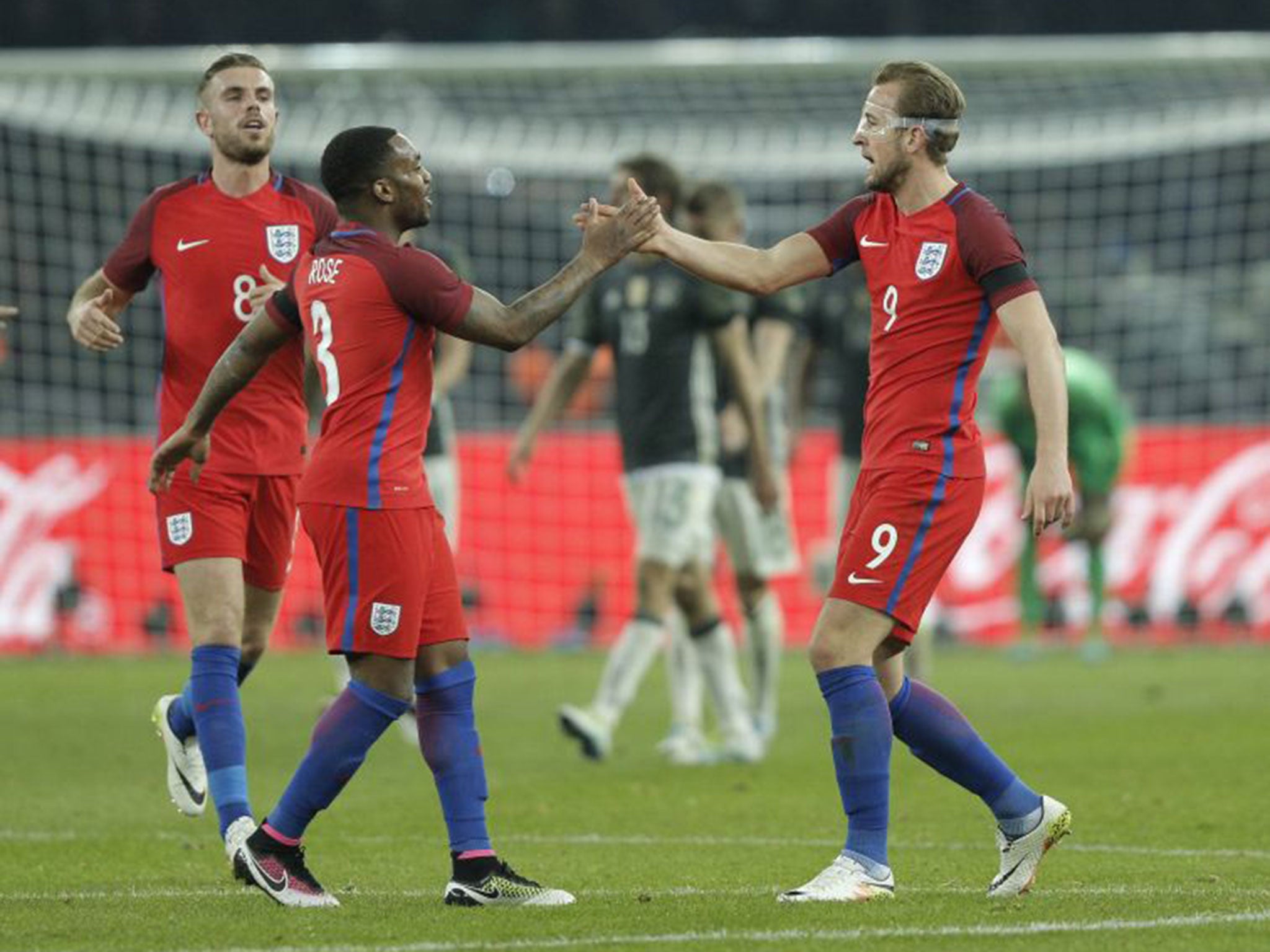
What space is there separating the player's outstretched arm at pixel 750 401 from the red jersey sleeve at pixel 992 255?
14.1ft

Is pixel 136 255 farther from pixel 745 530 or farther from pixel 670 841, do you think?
pixel 745 530

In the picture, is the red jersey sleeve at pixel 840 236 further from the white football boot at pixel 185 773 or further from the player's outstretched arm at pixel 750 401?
the player's outstretched arm at pixel 750 401

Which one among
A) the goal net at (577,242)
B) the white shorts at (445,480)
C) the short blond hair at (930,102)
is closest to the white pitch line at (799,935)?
the short blond hair at (930,102)

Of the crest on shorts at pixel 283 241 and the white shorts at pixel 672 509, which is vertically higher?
the crest on shorts at pixel 283 241

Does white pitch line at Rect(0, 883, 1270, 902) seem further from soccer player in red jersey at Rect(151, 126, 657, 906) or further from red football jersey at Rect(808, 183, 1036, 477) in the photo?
red football jersey at Rect(808, 183, 1036, 477)

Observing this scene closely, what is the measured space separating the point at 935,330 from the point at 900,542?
574 millimetres

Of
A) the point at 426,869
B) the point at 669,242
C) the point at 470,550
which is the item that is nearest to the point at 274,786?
the point at 426,869

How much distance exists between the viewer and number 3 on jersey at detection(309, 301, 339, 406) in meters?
6.34

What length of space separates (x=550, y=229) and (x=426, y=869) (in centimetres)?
1248

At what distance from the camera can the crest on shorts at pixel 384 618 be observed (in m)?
6.28

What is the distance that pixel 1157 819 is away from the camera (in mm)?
8523

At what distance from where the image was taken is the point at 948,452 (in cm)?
649

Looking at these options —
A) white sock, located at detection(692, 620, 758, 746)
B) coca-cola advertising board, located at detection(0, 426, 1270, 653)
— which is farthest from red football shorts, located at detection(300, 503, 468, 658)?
coca-cola advertising board, located at detection(0, 426, 1270, 653)

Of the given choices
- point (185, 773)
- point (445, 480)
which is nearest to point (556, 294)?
point (185, 773)
